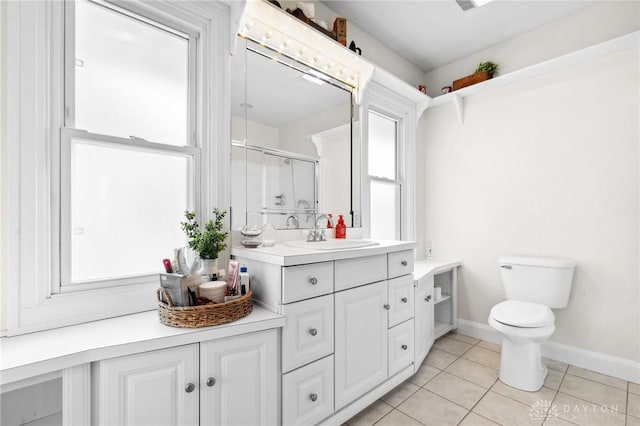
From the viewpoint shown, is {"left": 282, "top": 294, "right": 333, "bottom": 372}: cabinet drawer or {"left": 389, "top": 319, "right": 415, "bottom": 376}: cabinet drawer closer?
{"left": 282, "top": 294, "right": 333, "bottom": 372}: cabinet drawer

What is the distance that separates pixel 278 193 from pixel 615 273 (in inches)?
95.4

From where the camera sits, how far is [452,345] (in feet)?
8.55

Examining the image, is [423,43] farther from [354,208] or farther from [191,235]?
[191,235]

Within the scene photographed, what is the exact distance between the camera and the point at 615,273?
2.10m

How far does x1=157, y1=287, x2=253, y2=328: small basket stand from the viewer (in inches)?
45.0

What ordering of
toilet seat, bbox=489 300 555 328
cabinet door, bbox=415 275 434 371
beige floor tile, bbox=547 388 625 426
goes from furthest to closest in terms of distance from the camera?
1. cabinet door, bbox=415 275 434 371
2. toilet seat, bbox=489 300 555 328
3. beige floor tile, bbox=547 388 625 426

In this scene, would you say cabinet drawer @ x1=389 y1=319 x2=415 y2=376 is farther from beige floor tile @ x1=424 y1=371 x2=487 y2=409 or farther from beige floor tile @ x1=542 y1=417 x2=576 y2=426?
beige floor tile @ x1=542 y1=417 x2=576 y2=426

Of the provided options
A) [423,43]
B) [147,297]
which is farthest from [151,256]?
[423,43]

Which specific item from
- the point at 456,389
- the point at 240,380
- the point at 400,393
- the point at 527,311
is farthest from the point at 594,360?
the point at 240,380

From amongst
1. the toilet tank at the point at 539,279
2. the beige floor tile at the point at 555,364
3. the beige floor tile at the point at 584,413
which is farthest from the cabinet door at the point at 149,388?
the beige floor tile at the point at 555,364

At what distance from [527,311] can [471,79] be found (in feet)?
6.52

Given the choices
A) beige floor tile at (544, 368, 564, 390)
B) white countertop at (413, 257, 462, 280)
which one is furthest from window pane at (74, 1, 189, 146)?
beige floor tile at (544, 368, 564, 390)

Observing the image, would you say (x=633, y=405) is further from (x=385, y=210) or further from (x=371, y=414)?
(x=385, y=210)

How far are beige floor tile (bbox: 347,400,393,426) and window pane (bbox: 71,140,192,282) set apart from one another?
1.35 metres
